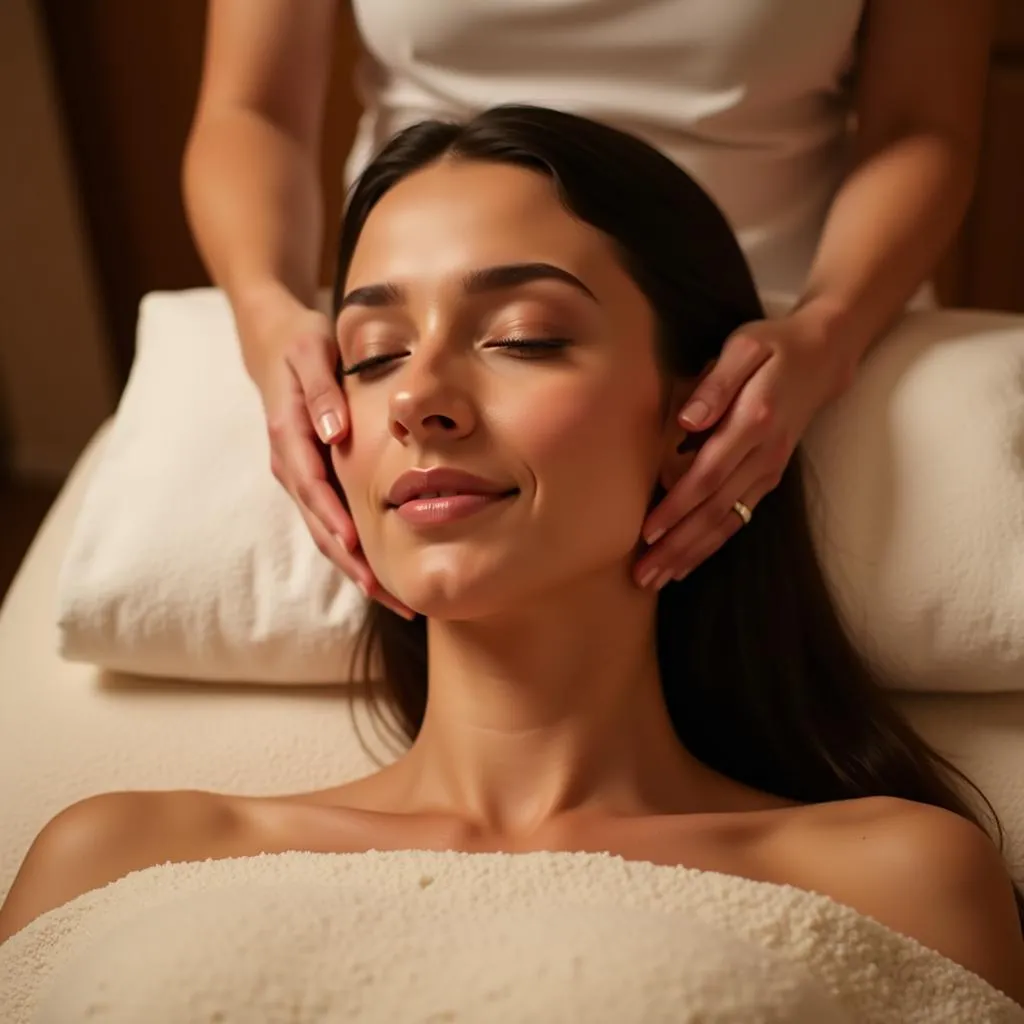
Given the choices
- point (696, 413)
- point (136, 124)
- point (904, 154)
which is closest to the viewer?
point (696, 413)

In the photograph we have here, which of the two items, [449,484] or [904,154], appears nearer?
[449,484]

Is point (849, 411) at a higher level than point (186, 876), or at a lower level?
higher

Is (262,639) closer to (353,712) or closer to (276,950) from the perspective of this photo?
(353,712)

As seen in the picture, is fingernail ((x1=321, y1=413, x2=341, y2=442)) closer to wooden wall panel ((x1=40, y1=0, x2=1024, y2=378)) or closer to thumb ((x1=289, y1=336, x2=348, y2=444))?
thumb ((x1=289, y1=336, x2=348, y2=444))

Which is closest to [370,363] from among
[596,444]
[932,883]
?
[596,444]

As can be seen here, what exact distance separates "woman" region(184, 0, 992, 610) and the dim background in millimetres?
927

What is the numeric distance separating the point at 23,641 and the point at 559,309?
71cm

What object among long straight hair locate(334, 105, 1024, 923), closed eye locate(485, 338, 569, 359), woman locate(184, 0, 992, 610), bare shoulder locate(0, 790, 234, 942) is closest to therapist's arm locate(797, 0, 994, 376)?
woman locate(184, 0, 992, 610)

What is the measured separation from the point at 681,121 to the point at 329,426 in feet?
1.78

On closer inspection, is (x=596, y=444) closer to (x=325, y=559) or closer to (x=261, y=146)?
(x=325, y=559)

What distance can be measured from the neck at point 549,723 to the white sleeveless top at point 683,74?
0.53 meters

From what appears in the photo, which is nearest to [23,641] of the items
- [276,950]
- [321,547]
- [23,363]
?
[321,547]

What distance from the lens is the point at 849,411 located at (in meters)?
1.17

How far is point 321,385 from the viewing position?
1053 mm
